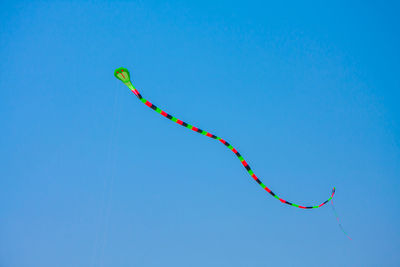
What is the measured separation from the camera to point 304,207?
504 centimetres

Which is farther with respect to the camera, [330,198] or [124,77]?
[330,198]

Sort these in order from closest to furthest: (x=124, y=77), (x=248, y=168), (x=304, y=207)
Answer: (x=124, y=77), (x=248, y=168), (x=304, y=207)

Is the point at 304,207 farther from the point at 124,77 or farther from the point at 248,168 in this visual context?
the point at 124,77

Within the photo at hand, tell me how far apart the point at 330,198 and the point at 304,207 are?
27.9 inches

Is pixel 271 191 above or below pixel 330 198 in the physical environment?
below

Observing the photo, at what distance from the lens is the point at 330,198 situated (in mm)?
5375

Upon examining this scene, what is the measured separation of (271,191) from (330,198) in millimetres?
1515

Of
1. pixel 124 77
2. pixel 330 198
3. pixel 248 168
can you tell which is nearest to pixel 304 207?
pixel 330 198

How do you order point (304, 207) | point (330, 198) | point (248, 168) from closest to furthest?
point (248, 168) < point (304, 207) < point (330, 198)

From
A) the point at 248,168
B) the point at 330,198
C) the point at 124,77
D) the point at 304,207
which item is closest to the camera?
the point at 124,77

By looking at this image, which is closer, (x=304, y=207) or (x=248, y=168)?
(x=248, y=168)

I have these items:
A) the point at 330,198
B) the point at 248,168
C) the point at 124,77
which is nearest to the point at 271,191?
the point at 248,168

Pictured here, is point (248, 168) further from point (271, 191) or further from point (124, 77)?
point (124, 77)

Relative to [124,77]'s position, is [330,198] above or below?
above
